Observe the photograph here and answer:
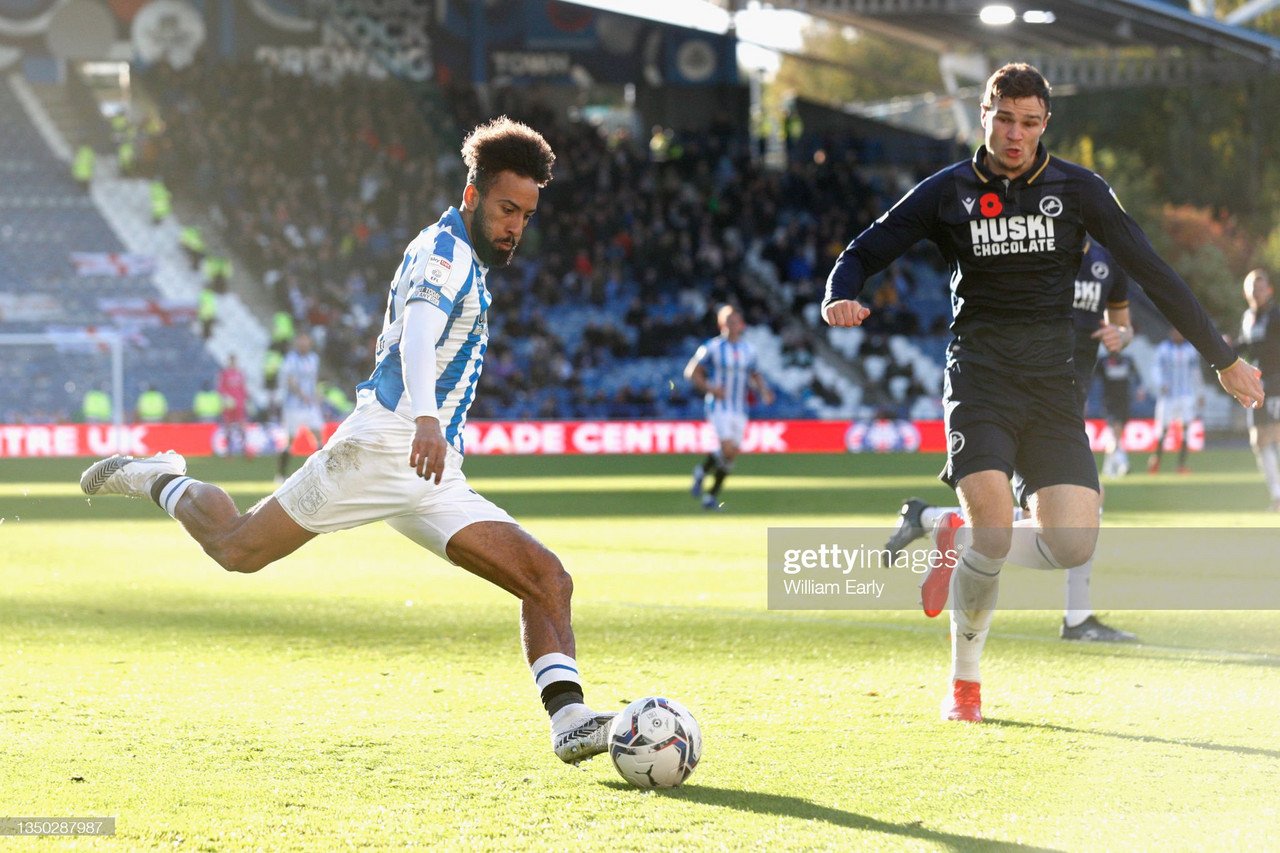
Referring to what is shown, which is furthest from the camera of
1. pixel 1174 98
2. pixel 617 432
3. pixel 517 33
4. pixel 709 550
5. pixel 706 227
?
pixel 1174 98

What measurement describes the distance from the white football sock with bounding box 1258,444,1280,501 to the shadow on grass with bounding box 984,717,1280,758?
1233 cm

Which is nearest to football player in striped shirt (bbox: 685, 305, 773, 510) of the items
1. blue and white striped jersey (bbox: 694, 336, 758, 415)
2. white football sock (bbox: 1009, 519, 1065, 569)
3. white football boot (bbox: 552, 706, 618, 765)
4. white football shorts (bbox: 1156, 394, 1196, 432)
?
blue and white striped jersey (bbox: 694, 336, 758, 415)

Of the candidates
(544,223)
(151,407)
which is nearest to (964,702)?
(151,407)

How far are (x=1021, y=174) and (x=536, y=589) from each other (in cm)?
250

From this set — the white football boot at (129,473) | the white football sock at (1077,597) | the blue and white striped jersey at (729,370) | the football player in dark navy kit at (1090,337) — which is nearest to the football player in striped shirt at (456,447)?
the white football boot at (129,473)

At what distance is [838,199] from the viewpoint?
40.0 m

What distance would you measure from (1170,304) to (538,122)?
114 ft

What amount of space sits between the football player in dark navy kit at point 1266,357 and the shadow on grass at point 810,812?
1372cm

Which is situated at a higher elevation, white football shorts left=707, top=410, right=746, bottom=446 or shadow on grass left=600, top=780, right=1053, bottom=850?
white football shorts left=707, top=410, right=746, bottom=446

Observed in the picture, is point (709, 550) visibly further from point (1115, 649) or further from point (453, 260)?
point (453, 260)

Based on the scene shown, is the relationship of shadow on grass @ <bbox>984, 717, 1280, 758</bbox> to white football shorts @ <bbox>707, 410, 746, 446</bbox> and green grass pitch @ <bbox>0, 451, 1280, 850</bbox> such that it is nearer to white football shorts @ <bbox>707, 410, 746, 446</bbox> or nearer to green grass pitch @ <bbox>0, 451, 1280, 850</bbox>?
green grass pitch @ <bbox>0, 451, 1280, 850</bbox>

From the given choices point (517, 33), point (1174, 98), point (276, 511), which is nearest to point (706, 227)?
point (517, 33)

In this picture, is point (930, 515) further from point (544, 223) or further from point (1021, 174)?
point (544, 223)

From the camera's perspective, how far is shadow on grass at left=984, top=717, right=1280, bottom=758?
616cm
